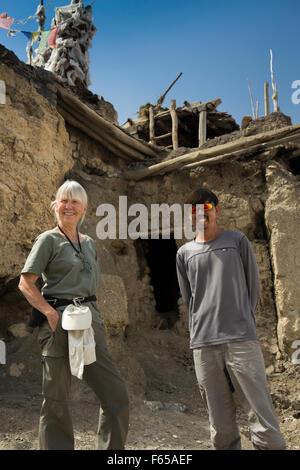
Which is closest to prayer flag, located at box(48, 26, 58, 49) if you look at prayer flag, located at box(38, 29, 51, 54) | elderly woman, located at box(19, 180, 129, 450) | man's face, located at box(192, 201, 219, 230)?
prayer flag, located at box(38, 29, 51, 54)

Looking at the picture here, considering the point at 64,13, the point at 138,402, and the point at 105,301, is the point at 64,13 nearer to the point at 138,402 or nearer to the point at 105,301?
the point at 105,301

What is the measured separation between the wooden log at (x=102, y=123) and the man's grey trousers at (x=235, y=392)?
436 centimetres

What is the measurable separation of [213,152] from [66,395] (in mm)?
4599

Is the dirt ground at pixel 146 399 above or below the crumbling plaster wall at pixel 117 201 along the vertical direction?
below

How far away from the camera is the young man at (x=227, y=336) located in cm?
211

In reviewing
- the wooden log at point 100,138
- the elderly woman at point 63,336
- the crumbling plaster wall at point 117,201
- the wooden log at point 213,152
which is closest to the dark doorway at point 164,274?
the crumbling plaster wall at point 117,201

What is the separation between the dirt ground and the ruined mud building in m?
0.27

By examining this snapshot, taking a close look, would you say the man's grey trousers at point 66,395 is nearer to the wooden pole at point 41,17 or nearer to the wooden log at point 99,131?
the wooden log at point 99,131

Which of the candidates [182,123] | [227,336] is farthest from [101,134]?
[227,336]

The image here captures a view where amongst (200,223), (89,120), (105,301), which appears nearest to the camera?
(200,223)

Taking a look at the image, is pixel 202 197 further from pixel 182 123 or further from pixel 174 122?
pixel 182 123
